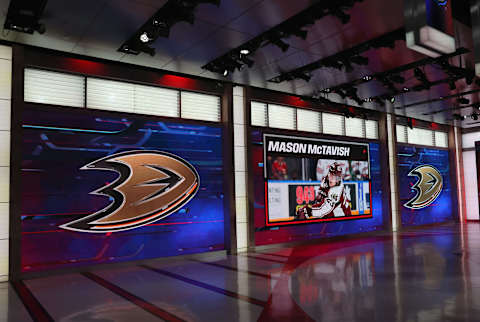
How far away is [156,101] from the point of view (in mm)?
7789

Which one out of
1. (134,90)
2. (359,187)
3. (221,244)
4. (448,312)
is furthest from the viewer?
(359,187)

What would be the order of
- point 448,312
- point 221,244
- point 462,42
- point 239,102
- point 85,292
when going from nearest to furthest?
1. point 448,312
2. point 85,292
3. point 462,42
4. point 221,244
5. point 239,102

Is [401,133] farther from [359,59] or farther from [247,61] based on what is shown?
[247,61]

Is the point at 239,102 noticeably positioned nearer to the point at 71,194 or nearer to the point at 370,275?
the point at 71,194

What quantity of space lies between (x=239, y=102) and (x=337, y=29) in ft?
10.8

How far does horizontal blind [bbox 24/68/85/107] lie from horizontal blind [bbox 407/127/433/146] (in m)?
10.7

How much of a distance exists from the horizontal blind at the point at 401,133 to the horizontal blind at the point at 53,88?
10.1m

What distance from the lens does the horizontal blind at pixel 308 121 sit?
10102 millimetres

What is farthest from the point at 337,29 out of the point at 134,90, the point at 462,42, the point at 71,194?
the point at 71,194

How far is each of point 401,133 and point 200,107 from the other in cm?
786

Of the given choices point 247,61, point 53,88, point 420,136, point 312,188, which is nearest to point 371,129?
point 420,136

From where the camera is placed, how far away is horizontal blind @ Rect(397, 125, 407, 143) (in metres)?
13.0

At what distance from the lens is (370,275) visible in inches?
226

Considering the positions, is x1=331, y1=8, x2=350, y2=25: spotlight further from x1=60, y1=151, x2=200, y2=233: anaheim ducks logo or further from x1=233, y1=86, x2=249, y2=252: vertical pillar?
x1=60, y1=151, x2=200, y2=233: anaheim ducks logo
